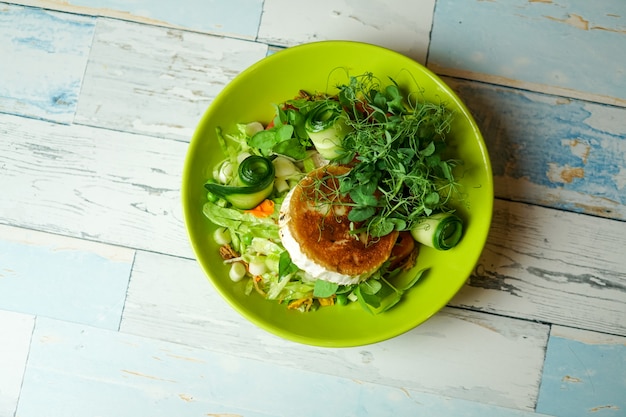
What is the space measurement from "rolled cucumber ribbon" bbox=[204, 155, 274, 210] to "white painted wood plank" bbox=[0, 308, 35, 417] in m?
0.96

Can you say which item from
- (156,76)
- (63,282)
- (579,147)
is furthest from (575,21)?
(63,282)

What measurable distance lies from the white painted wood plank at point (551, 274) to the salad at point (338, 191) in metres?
0.34

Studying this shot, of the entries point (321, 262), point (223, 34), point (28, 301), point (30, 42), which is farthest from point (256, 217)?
point (30, 42)

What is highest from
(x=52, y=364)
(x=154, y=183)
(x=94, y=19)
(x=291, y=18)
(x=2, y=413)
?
(x=291, y=18)

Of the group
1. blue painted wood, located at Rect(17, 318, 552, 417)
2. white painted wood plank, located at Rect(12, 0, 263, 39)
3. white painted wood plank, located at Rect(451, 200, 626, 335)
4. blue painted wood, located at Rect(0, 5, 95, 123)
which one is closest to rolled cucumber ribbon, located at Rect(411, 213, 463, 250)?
white painted wood plank, located at Rect(451, 200, 626, 335)

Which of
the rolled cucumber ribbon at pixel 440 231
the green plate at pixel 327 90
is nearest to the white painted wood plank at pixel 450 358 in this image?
the green plate at pixel 327 90

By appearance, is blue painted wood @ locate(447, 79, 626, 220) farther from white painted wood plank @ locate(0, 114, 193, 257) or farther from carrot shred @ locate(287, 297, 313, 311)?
white painted wood plank @ locate(0, 114, 193, 257)

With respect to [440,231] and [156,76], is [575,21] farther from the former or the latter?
[156,76]

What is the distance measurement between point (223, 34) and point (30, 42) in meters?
0.75

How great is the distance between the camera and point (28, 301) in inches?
87.0

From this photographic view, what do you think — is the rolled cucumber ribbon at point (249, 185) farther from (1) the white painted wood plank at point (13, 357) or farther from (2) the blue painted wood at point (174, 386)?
(1) the white painted wood plank at point (13, 357)

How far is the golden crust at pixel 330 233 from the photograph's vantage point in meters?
1.80

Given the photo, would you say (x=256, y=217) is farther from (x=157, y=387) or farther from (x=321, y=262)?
(x=157, y=387)

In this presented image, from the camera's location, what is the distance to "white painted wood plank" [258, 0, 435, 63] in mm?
2199
